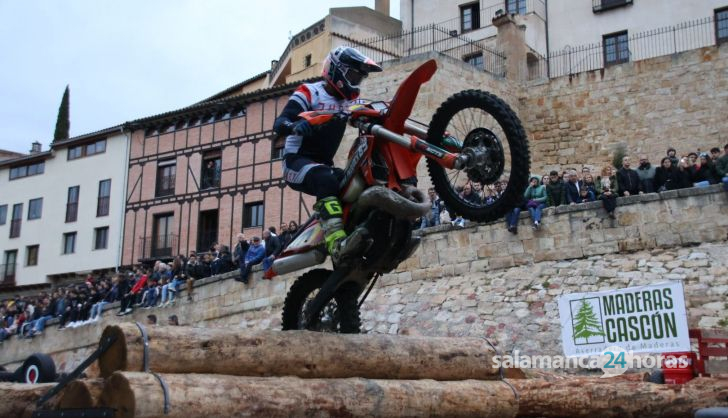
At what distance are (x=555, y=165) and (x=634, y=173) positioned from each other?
36.1 feet

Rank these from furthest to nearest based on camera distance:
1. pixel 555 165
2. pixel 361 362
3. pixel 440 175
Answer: pixel 555 165, pixel 440 175, pixel 361 362

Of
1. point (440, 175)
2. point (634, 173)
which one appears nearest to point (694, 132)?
point (634, 173)

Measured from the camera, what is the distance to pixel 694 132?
2612cm

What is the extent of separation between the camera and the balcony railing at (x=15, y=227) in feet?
145

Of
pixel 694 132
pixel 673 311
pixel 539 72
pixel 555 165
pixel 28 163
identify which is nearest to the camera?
pixel 673 311

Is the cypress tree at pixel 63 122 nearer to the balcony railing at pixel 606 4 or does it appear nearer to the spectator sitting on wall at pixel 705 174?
the balcony railing at pixel 606 4

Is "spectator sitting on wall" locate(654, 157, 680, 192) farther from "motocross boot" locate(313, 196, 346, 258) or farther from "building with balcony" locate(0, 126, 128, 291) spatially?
"building with balcony" locate(0, 126, 128, 291)

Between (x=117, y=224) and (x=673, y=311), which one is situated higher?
(x=117, y=224)

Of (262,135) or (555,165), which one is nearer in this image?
(555,165)

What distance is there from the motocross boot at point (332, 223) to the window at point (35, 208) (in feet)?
129

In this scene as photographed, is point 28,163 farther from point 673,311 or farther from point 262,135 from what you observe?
point 673,311

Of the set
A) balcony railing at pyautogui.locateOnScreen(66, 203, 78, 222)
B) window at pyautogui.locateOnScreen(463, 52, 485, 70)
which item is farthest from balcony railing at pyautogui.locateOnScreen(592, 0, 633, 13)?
balcony railing at pyautogui.locateOnScreen(66, 203, 78, 222)

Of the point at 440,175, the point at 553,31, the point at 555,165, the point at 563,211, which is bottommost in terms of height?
the point at 440,175

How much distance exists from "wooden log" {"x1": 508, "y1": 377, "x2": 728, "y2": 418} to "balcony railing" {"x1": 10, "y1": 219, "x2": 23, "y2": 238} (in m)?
41.0
